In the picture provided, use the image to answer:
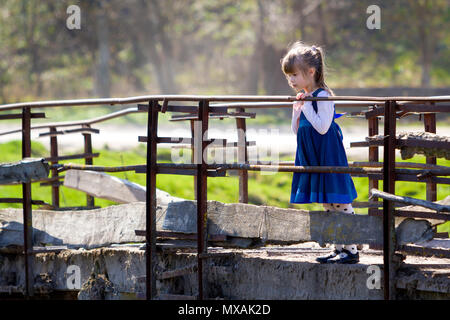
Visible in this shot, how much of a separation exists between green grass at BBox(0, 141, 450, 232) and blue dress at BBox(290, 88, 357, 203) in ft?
20.5

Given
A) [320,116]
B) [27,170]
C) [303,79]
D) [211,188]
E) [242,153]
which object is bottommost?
[211,188]

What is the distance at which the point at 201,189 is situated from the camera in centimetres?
525

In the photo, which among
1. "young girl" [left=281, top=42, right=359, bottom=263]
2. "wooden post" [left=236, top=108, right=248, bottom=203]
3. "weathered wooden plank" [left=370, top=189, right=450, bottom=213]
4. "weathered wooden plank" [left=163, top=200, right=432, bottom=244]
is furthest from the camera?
"wooden post" [left=236, top=108, right=248, bottom=203]

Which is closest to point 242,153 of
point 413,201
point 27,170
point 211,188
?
point 27,170

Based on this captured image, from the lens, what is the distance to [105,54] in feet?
98.5

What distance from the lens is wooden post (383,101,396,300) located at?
4.86 metres

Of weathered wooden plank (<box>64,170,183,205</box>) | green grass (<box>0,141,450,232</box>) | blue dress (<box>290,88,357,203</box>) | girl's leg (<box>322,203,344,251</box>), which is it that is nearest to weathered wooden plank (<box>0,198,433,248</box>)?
blue dress (<box>290,88,357,203</box>)

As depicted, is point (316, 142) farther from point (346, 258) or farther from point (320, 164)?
point (346, 258)

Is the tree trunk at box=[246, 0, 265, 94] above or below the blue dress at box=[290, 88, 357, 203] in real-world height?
above

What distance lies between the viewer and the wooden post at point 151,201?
5.36 meters

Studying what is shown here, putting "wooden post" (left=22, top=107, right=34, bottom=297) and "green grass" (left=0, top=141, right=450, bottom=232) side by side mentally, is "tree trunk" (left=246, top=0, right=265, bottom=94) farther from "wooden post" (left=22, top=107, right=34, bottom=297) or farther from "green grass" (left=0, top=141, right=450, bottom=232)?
"wooden post" (left=22, top=107, right=34, bottom=297)

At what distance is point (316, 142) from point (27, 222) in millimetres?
2314
